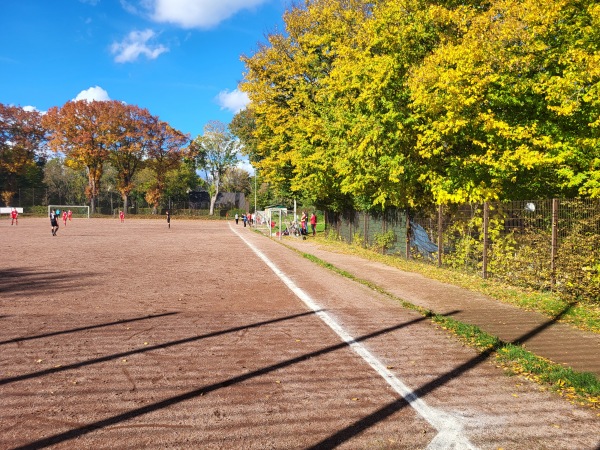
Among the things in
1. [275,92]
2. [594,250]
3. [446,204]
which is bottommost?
[594,250]

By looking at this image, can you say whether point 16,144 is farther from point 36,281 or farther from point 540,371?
point 540,371

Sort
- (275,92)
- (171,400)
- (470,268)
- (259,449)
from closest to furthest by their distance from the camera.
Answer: (259,449)
(171,400)
(470,268)
(275,92)

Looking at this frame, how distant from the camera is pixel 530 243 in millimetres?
10664

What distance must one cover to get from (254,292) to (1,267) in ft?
27.2

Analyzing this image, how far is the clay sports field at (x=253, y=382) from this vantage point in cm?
348

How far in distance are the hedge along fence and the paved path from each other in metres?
1.46

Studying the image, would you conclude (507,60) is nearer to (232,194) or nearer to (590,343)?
(590,343)

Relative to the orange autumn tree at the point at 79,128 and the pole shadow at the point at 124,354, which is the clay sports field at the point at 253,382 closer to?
the pole shadow at the point at 124,354

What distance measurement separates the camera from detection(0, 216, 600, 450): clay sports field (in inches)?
137

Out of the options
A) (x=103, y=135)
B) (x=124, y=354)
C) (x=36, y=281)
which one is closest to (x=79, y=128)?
(x=103, y=135)

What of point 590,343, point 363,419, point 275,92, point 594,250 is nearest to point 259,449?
point 363,419

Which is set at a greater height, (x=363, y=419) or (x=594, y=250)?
(x=594, y=250)

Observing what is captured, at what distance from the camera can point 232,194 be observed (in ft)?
372

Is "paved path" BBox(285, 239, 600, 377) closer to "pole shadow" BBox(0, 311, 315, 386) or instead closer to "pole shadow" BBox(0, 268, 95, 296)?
"pole shadow" BBox(0, 311, 315, 386)
